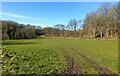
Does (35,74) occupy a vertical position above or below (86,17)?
below

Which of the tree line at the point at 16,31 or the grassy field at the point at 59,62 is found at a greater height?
the tree line at the point at 16,31

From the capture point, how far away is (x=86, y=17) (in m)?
91.6

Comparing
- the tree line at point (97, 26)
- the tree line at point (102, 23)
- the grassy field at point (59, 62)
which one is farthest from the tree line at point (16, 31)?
the grassy field at point (59, 62)

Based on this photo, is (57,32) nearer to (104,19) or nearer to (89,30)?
(89,30)

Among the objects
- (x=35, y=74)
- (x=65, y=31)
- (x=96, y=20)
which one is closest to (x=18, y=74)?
(x=35, y=74)

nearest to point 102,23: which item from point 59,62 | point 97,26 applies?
point 97,26

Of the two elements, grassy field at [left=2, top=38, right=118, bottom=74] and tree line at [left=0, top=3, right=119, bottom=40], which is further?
tree line at [left=0, top=3, right=119, bottom=40]

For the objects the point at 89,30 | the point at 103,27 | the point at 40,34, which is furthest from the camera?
the point at 40,34

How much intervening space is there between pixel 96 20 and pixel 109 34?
28.2ft

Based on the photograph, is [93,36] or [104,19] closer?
[104,19]

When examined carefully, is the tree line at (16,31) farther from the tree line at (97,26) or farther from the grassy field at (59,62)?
the grassy field at (59,62)

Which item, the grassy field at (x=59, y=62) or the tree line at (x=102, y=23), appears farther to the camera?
the tree line at (x=102, y=23)

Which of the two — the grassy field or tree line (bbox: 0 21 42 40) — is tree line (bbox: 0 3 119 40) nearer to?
tree line (bbox: 0 21 42 40)

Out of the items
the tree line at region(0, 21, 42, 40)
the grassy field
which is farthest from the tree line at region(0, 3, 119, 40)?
the grassy field
